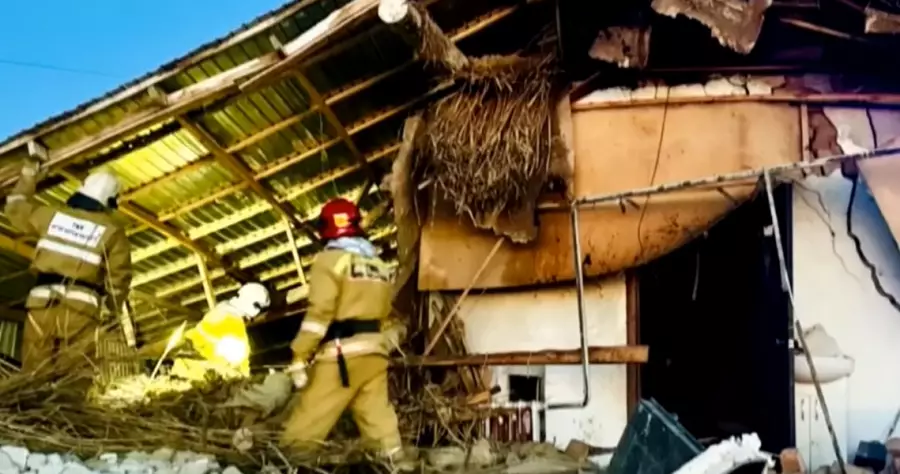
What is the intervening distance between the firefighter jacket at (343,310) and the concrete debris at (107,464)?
2.78 ft

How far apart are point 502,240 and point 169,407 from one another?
2474mm

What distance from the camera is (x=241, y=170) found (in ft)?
24.8

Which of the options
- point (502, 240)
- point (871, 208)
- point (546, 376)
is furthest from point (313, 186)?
point (871, 208)

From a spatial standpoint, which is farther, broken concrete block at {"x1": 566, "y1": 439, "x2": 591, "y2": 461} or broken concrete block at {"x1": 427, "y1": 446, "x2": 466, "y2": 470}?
broken concrete block at {"x1": 566, "y1": 439, "x2": 591, "y2": 461}

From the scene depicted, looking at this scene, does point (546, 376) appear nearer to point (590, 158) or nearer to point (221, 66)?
point (590, 158)

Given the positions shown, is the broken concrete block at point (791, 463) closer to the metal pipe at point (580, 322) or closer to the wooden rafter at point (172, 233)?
the metal pipe at point (580, 322)

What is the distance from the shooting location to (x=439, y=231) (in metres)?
6.81

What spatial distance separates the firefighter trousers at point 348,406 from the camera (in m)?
5.73

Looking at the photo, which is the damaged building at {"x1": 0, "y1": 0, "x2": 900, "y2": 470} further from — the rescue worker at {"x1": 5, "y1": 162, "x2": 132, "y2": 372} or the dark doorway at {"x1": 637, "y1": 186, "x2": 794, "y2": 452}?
the rescue worker at {"x1": 5, "y1": 162, "x2": 132, "y2": 372}

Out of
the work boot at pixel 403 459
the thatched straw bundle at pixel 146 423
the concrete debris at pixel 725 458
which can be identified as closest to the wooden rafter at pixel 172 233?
the thatched straw bundle at pixel 146 423

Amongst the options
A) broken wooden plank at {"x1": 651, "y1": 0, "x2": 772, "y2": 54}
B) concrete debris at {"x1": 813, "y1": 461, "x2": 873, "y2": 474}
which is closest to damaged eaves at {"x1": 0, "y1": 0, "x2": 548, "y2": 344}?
broken wooden plank at {"x1": 651, "y1": 0, "x2": 772, "y2": 54}

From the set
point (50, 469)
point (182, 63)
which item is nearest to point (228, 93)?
point (182, 63)

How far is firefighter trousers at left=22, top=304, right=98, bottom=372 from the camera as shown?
21.2ft

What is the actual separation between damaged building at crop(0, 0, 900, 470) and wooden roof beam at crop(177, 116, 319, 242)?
0.17 ft
